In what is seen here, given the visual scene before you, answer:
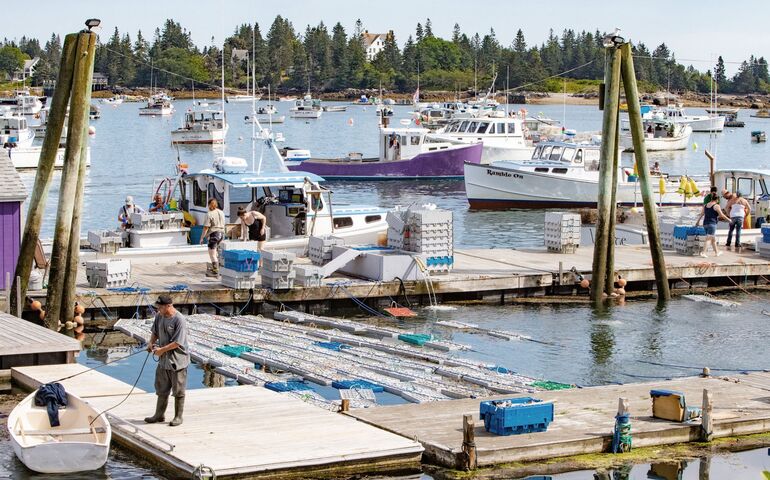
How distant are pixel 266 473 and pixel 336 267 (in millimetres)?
13416

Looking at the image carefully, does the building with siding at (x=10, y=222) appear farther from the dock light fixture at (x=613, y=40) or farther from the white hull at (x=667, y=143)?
the white hull at (x=667, y=143)

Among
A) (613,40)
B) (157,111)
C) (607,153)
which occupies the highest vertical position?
(613,40)

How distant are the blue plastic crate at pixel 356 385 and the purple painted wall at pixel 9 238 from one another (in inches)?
304

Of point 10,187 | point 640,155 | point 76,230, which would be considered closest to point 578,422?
point 76,230

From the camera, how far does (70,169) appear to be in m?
23.5

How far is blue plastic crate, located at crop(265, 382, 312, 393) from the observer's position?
1919cm

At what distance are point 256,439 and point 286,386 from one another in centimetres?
373

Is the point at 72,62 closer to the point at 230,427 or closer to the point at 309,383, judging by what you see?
the point at 309,383

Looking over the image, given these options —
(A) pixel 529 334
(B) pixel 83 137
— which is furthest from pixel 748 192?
(B) pixel 83 137

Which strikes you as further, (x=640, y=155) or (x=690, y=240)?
(x=690, y=240)

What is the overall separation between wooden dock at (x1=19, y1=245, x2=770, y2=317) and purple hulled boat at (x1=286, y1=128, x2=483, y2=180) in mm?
34019

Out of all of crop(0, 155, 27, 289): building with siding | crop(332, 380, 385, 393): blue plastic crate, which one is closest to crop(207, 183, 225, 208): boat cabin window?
crop(0, 155, 27, 289): building with siding

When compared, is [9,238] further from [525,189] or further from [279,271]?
[525,189]

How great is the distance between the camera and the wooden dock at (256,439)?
48.6ft
